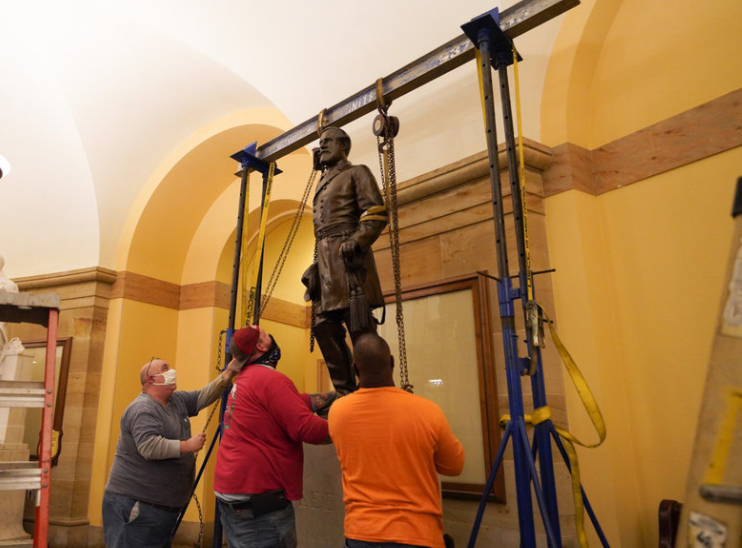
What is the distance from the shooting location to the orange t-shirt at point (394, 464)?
6.97 feet

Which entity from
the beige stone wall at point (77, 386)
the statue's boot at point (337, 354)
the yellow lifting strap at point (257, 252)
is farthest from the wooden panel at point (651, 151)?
the beige stone wall at point (77, 386)

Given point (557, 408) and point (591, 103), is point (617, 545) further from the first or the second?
point (591, 103)

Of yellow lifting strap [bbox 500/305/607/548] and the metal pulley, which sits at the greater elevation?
the metal pulley

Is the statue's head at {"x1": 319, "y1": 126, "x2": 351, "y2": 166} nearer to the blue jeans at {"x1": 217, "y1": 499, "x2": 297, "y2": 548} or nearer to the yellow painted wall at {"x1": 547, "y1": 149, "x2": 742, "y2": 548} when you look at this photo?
the yellow painted wall at {"x1": 547, "y1": 149, "x2": 742, "y2": 548}

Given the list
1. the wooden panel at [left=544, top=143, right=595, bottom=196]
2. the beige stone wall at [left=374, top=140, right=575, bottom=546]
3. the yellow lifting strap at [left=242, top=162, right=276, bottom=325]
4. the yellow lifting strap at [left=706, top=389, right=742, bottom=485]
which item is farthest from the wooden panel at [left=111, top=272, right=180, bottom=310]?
the yellow lifting strap at [left=706, top=389, right=742, bottom=485]

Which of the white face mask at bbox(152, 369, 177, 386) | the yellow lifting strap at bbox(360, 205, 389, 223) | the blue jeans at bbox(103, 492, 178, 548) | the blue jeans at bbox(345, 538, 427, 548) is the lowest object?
the blue jeans at bbox(103, 492, 178, 548)

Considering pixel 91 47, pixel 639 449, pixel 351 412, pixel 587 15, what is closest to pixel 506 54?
pixel 587 15

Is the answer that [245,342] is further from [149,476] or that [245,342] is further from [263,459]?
[149,476]

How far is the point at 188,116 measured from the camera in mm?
7965

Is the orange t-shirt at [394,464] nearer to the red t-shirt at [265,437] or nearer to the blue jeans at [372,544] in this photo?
the blue jeans at [372,544]

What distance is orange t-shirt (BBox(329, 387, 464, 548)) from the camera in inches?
83.6

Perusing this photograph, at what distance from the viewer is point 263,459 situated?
277 centimetres

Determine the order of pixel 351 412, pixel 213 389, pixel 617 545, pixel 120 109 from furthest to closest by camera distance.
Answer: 1. pixel 120 109
2. pixel 213 389
3. pixel 617 545
4. pixel 351 412

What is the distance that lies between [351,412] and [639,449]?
258 centimetres
